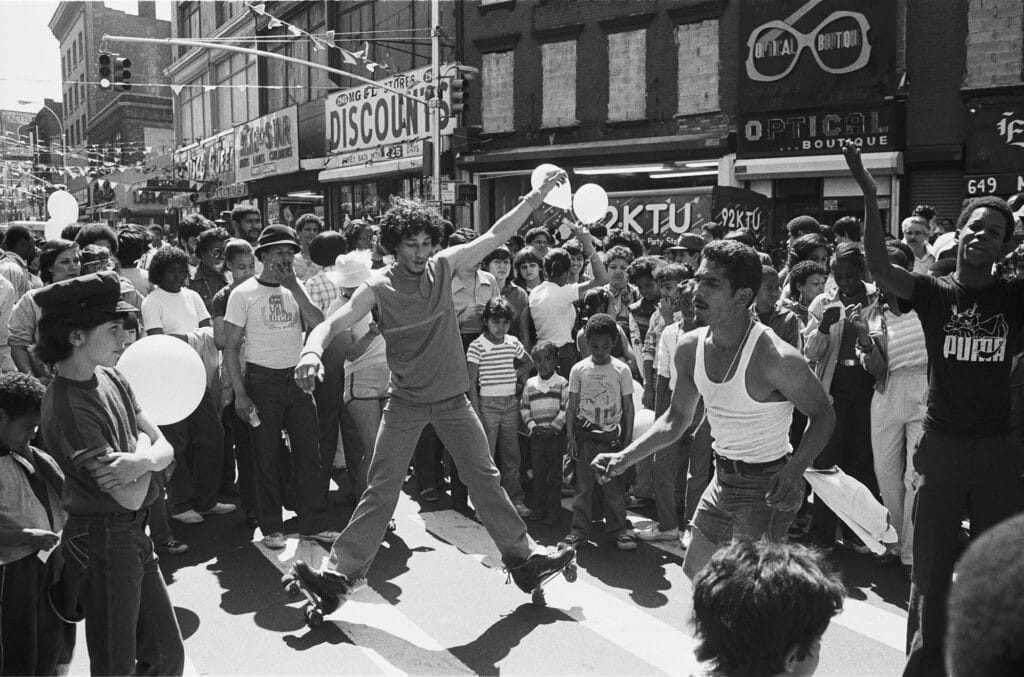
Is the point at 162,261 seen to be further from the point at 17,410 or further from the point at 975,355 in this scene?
the point at 975,355

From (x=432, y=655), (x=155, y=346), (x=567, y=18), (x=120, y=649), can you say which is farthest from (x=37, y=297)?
(x=567, y=18)

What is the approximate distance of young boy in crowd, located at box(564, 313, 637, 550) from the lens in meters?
6.40

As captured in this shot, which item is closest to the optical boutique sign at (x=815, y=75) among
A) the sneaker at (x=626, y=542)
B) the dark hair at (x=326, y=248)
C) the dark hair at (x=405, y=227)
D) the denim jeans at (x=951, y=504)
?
the dark hair at (x=326, y=248)

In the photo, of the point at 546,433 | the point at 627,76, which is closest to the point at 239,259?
the point at 546,433

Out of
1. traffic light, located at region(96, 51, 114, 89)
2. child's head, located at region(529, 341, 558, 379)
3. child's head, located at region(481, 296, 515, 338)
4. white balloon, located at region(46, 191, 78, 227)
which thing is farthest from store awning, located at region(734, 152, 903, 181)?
traffic light, located at region(96, 51, 114, 89)

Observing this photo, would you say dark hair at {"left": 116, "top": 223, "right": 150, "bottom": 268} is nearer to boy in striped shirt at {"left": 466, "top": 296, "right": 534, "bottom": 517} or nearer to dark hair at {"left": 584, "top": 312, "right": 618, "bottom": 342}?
boy in striped shirt at {"left": 466, "top": 296, "right": 534, "bottom": 517}

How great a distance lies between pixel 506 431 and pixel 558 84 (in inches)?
673

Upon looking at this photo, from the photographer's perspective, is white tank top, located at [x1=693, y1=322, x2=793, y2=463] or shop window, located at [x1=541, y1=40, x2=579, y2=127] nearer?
white tank top, located at [x1=693, y1=322, x2=793, y2=463]

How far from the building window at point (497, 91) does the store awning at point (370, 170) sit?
7.09 feet

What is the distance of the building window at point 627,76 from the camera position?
2109 centimetres

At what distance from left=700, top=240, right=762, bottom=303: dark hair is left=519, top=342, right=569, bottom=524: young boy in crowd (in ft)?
9.86

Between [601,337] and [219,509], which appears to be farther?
[219,509]

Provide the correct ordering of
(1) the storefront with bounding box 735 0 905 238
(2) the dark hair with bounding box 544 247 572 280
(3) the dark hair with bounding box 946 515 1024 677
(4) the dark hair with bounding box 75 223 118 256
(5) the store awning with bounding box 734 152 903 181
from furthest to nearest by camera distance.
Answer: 1. (1) the storefront with bounding box 735 0 905 238
2. (5) the store awning with bounding box 734 152 903 181
3. (2) the dark hair with bounding box 544 247 572 280
4. (4) the dark hair with bounding box 75 223 118 256
5. (3) the dark hair with bounding box 946 515 1024 677

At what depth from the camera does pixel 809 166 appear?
18.0 meters
